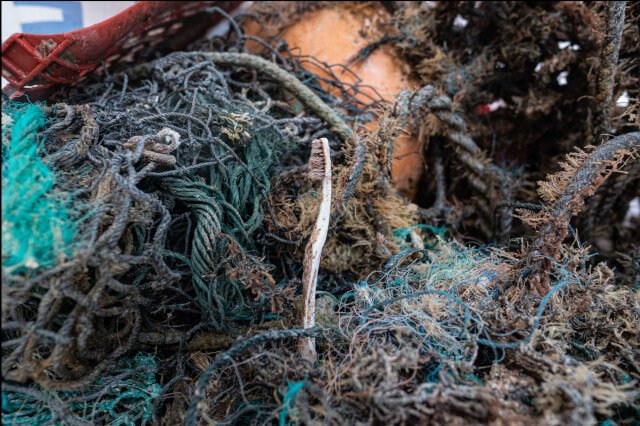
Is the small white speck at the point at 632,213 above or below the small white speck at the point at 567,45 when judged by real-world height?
below

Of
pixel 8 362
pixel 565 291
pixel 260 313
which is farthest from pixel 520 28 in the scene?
pixel 8 362

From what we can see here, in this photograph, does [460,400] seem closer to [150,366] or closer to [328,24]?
[150,366]

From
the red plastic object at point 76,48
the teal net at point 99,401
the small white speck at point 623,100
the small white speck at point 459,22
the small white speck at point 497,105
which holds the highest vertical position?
the small white speck at point 459,22

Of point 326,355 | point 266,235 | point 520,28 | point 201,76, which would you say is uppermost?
point 520,28

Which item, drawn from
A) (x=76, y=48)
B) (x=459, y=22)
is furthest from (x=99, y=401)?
(x=459, y=22)

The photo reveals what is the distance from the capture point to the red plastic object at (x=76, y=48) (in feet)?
3.47

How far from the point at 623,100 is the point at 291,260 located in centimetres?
108

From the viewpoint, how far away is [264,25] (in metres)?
1.59

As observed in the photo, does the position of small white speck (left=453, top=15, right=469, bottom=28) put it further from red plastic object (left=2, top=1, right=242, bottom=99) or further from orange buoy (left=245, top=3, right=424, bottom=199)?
red plastic object (left=2, top=1, right=242, bottom=99)

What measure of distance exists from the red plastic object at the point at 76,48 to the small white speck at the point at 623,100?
1361 mm

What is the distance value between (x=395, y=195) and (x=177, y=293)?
649 millimetres

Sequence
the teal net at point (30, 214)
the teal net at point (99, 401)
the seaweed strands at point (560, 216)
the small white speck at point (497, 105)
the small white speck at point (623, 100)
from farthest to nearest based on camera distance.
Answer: the small white speck at point (497, 105) → the small white speck at point (623, 100) → the seaweed strands at point (560, 216) → the teal net at point (99, 401) → the teal net at point (30, 214)

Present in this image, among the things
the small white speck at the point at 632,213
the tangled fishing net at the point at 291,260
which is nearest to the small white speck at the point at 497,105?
the tangled fishing net at the point at 291,260

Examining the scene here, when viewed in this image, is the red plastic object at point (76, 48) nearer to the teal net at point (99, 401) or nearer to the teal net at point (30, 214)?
the teal net at point (30, 214)
